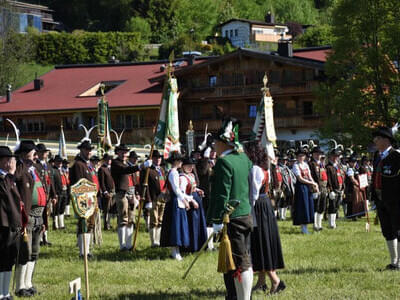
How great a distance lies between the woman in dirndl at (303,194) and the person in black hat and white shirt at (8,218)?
8.57m

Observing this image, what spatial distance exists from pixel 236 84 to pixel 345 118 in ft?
55.5

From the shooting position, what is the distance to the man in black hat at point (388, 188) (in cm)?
1060

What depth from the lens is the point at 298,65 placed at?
4766 centimetres

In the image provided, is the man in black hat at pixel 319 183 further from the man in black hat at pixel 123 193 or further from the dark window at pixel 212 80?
the dark window at pixel 212 80

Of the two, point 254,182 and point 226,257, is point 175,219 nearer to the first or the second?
point 254,182

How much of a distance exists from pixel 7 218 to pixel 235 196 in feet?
9.83

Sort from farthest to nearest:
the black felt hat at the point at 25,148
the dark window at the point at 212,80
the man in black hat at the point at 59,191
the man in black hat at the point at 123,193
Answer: the dark window at the point at 212,80
the man in black hat at the point at 59,191
the man in black hat at the point at 123,193
the black felt hat at the point at 25,148

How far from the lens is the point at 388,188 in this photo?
1070 centimetres

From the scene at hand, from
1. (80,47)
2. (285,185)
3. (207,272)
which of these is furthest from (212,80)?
(207,272)

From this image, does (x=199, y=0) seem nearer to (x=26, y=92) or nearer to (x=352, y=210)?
(x=26, y=92)

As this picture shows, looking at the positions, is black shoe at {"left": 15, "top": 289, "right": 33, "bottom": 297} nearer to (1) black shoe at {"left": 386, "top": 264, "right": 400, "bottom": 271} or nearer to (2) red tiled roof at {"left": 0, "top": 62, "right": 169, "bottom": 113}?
(1) black shoe at {"left": 386, "top": 264, "right": 400, "bottom": 271}

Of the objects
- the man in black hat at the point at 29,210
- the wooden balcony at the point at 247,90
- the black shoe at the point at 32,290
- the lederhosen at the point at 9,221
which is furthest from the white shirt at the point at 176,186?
the wooden balcony at the point at 247,90

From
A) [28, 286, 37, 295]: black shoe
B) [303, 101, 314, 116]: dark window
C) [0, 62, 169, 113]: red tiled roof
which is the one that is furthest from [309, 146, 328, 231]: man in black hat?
[0, 62, 169, 113]: red tiled roof

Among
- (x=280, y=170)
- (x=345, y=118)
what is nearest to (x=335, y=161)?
(x=280, y=170)
